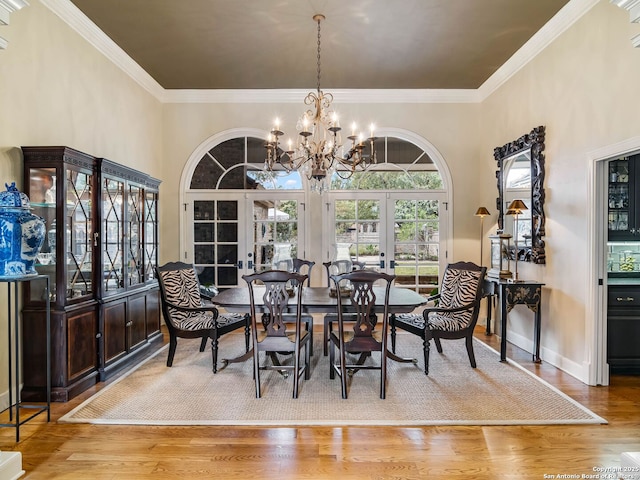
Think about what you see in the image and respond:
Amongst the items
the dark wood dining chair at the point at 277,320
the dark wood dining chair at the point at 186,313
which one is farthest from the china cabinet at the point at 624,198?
the dark wood dining chair at the point at 186,313

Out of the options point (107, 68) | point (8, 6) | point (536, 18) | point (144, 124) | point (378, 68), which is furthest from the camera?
point (144, 124)

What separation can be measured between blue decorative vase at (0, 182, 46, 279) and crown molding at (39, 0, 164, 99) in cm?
200

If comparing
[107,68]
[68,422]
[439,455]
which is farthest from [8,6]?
[439,455]

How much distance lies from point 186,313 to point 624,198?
4567 mm

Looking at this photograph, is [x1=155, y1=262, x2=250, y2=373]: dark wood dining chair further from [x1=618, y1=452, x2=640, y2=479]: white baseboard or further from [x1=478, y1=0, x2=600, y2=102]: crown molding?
[x1=478, y1=0, x2=600, y2=102]: crown molding

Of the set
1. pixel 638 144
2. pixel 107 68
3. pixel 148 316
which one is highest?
pixel 107 68

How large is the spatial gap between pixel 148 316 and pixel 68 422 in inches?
63.9

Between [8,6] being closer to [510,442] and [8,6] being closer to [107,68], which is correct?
[107,68]

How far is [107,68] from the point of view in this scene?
13.6 ft

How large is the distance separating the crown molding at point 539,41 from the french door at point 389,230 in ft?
5.31

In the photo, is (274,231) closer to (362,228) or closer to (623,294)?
(362,228)

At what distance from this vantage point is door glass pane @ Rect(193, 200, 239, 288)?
556cm

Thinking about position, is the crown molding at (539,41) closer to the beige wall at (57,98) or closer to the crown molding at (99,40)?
the crown molding at (99,40)

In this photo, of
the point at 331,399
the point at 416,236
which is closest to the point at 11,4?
the point at 331,399
